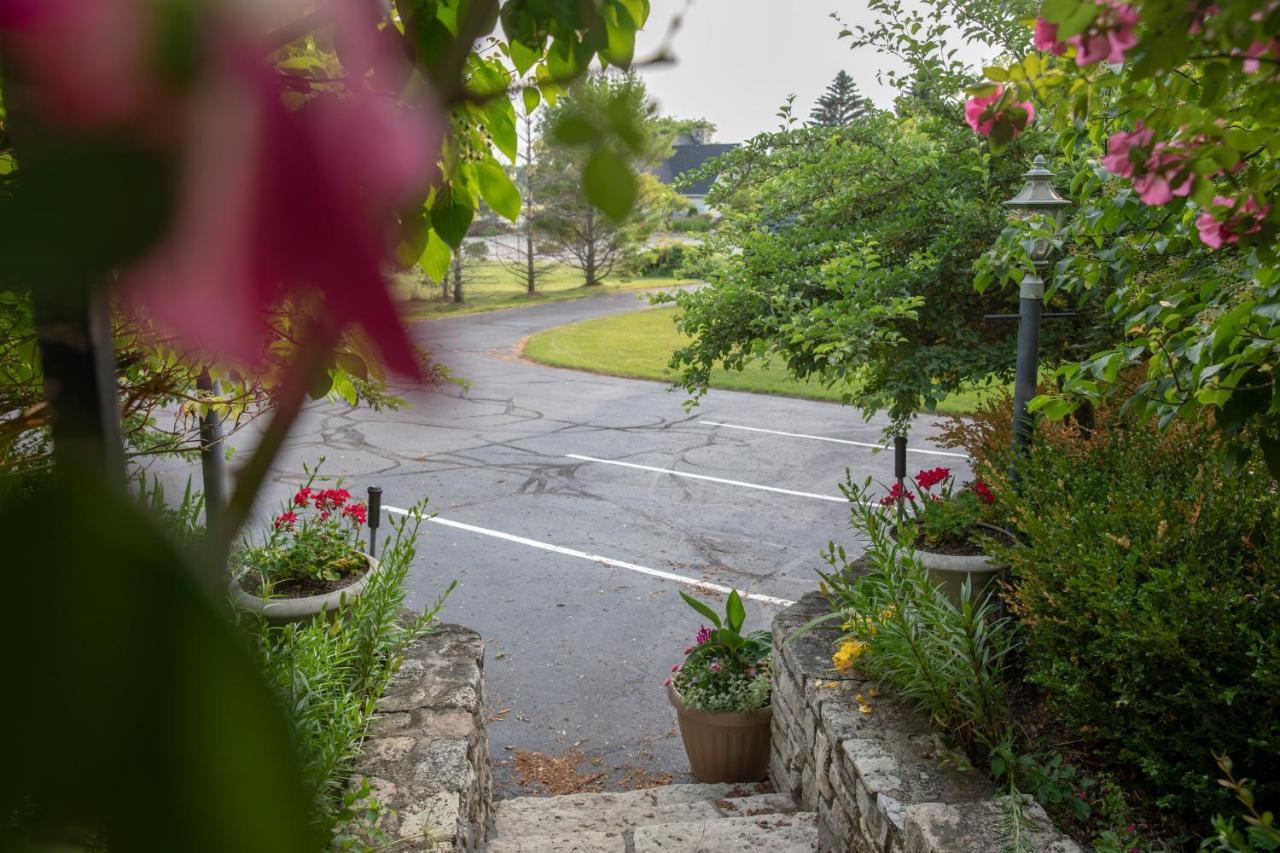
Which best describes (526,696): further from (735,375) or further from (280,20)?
(735,375)

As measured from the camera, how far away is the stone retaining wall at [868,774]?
2.59m

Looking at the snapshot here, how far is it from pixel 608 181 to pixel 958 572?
3.92 meters

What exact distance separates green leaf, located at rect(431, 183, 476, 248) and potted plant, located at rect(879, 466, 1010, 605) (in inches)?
130

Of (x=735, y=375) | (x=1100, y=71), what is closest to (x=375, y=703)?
(x=1100, y=71)

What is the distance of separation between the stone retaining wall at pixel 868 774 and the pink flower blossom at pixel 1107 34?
6.69 ft

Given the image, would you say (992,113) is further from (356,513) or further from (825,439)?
(825,439)

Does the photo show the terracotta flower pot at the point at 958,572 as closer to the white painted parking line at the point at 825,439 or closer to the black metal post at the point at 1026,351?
the black metal post at the point at 1026,351

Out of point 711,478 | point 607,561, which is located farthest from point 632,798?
point 711,478

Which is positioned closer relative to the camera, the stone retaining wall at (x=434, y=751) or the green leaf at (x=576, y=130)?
the green leaf at (x=576, y=130)

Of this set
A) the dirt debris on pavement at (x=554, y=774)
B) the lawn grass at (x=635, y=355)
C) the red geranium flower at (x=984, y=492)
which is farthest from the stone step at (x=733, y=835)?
the lawn grass at (x=635, y=355)

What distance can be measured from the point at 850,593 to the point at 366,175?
12.0 ft

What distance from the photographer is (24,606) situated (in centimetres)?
20

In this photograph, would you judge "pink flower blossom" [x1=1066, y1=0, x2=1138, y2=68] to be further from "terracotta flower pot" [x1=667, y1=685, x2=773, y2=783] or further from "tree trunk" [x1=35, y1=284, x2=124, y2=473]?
"terracotta flower pot" [x1=667, y1=685, x2=773, y2=783]

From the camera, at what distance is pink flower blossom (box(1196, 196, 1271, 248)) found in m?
1.60
